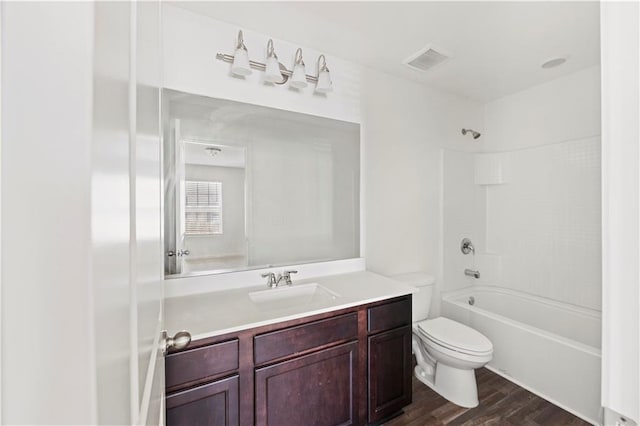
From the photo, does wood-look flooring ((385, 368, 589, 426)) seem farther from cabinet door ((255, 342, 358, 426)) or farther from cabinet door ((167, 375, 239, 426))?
cabinet door ((167, 375, 239, 426))

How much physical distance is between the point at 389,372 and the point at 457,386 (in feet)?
2.06

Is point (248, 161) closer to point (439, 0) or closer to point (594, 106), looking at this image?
point (439, 0)

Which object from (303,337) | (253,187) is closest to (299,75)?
(253,187)

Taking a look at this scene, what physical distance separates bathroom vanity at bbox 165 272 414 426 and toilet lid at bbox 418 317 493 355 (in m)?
0.33

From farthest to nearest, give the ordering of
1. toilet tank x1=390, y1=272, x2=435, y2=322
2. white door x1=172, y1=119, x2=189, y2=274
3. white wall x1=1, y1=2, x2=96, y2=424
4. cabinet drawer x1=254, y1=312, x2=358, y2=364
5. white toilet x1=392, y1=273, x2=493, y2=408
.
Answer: toilet tank x1=390, y1=272, x2=435, y2=322 → white toilet x1=392, y1=273, x2=493, y2=408 → white door x1=172, y1=119, x2=189, y2=274 → cabinet drawer x1=254, y1=312, x2=358, y2=364 → white wall x1=1, y1=2, x2=96, y2=424

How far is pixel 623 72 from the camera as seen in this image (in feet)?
1.26

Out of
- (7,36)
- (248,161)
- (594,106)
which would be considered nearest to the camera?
(7,36)

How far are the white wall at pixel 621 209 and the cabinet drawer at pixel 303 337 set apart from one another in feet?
3.65

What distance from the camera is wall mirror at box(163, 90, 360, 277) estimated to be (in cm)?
155

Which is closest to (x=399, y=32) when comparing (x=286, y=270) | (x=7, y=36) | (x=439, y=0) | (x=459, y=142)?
(x=439, y=0)

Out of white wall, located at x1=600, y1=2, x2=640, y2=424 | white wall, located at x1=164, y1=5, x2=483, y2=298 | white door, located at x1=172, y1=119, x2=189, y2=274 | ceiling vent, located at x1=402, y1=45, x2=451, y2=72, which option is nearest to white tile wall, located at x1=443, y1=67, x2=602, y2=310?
white wall, located at x1=164, y1=5, x2=483, y2=298

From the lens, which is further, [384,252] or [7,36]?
[384,252]

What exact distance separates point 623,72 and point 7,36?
679 mm

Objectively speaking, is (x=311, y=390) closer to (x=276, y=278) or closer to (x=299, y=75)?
(x=276, y=278)
